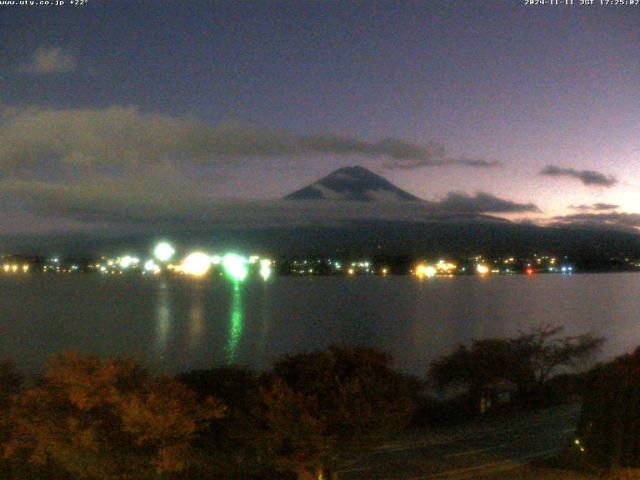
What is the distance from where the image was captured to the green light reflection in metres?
48.0

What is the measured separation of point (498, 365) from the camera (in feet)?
92.4

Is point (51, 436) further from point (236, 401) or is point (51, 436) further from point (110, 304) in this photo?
point (110, 304)

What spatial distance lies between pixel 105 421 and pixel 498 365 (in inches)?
788

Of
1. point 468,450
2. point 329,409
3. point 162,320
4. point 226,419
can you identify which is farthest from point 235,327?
point 329,409

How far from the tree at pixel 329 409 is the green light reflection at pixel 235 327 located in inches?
1287

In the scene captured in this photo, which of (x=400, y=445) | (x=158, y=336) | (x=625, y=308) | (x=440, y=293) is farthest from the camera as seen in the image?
(x=440, y=293)

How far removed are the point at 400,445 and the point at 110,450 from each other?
7.93m

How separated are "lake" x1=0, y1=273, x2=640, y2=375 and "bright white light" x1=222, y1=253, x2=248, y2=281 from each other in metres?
11.9

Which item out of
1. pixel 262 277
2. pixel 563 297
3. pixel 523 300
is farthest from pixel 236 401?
pixel 262 277

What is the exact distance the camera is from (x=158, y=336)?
194 ft

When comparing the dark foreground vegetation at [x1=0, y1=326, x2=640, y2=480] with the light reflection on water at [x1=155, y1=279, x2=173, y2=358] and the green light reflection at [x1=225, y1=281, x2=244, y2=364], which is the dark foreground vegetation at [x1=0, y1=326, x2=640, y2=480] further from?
the light reflection on water at [x1=155, y1=279, x2=173, y2=358]

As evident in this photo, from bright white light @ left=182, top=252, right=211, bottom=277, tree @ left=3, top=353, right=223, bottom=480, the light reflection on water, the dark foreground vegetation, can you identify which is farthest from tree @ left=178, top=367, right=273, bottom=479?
bright white light @ left=182, top=252, right=211, bottom=277

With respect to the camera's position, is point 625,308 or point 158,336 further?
point 625,308

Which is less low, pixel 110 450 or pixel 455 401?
pixel 110 450
